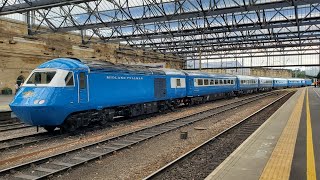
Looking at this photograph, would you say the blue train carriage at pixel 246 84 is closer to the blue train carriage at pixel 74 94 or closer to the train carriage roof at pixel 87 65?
the train carriage roof at pixel 87 65

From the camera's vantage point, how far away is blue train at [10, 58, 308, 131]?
12.9 metres

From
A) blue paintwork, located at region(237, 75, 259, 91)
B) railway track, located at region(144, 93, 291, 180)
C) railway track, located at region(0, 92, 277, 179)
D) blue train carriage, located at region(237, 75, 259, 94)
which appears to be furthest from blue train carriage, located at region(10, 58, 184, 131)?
blue train carriage, located at region(237, 75, 259, 94)

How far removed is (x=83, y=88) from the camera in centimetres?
1440

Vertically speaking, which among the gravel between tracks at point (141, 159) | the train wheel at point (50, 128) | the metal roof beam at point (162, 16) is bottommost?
the gravel between tracks at point (141, 159)

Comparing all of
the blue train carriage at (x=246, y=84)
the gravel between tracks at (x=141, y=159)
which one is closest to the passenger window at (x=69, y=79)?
the gravel between tracks at (x=141, y=159)

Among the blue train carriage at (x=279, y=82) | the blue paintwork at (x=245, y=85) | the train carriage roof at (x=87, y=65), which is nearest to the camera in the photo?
the train carriage roof at (x=87, y=65)

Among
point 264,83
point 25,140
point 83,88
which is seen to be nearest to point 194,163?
point 83,88

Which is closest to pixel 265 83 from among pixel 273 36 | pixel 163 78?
pixel 273 36

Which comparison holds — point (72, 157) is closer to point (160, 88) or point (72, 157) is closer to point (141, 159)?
point (141, 159)

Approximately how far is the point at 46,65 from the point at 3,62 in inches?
688

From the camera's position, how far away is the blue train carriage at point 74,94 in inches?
507

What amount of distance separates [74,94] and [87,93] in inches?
35.9

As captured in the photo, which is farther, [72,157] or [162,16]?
[162,16]

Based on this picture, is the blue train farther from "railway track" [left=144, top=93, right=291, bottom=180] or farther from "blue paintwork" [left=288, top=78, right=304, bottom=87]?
"blue paintwork" [left=288, top=78, right=304, bottom=87]
